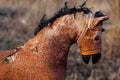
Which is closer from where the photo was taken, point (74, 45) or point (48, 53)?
point (48, 53)

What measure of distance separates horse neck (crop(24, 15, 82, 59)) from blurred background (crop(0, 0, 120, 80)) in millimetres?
1863

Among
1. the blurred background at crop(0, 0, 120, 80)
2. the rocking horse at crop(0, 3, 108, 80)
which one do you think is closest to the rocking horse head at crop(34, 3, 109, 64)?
the rocking horse at crop(0, 3, 108, 80)

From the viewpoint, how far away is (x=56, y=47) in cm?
295

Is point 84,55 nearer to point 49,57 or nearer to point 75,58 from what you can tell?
point 49,57

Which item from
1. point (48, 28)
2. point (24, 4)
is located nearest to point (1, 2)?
point (24, 4)

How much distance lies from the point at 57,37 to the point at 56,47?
7cm

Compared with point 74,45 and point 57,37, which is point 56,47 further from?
point 74,45

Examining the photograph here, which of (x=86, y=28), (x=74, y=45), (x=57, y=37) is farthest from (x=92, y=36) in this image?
(x=74, y=45)

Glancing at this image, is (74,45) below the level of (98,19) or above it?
below

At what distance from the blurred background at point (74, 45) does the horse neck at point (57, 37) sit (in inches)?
73.3

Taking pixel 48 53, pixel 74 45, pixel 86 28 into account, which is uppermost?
pixel 86 28

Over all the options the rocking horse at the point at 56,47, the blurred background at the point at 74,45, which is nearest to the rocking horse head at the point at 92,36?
the rocking horse at the point at 56,47

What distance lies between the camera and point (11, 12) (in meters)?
11.5

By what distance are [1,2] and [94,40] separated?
9.53 metres
